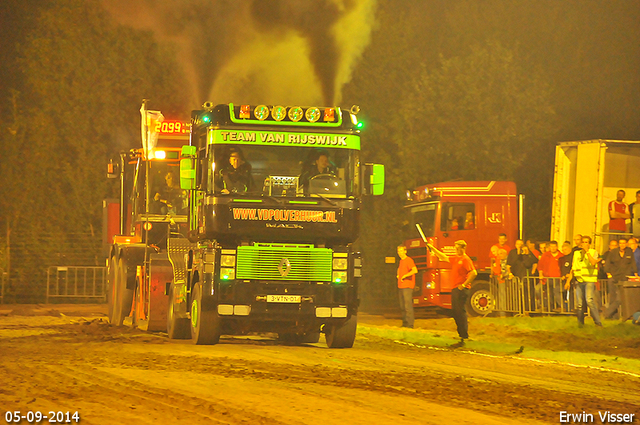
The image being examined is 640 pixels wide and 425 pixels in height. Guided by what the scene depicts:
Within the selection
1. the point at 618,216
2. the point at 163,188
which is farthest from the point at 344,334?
the point at 618,216

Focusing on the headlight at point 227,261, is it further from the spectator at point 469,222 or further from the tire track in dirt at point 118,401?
the spectator at point 469,222

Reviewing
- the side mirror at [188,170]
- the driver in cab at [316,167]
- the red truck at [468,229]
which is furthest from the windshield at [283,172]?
the red truck at [468,229]

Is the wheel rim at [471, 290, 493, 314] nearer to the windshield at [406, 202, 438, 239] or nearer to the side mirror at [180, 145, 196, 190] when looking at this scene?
the windshield at [406, 202, 438, 239]

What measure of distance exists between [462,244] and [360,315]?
9627 mm

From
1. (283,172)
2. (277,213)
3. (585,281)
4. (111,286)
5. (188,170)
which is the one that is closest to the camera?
(277,213)

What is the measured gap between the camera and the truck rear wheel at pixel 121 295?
64.4 feet

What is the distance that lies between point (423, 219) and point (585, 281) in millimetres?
7341

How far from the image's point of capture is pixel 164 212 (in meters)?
18.8

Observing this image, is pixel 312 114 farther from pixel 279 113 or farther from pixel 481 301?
pixel 481 301

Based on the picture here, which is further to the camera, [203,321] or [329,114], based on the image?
[329,114]

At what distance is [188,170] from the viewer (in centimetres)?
1495

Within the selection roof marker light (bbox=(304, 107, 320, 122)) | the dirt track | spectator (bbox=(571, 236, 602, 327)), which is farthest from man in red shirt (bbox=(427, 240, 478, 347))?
roof marker light (bbox=(304, 107, 320, 122))

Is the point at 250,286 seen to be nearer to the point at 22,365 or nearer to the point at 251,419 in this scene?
the point at 22,365

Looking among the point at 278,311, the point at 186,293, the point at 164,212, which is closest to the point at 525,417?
the point at 278,311
